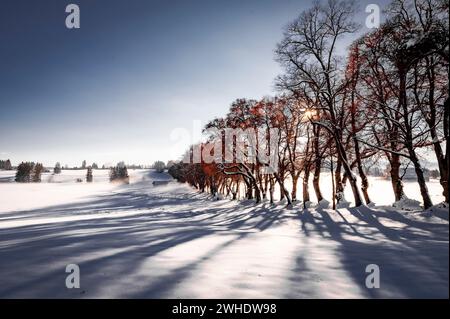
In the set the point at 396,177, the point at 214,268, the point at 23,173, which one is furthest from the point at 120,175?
the point at 214,268

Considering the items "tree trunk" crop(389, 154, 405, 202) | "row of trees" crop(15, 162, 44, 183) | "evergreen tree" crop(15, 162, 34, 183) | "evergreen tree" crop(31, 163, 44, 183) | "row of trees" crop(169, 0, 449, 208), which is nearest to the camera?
"row of trees" crop(169, 0, 449, 208)

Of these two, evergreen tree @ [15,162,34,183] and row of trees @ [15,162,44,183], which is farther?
row of trees @ [15,162,44,183]

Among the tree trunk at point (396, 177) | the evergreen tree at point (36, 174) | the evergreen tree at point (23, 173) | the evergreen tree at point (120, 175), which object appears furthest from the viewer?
the evergreen tree at point (120, 175)

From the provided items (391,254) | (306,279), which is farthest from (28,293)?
(391,254)

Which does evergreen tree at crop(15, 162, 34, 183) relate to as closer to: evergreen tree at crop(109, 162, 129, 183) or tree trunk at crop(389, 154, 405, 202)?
evergreen tree at crop(109, 162, 129, 183)

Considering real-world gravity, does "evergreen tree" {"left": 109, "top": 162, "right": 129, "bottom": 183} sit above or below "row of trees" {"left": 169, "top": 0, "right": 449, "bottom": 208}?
below

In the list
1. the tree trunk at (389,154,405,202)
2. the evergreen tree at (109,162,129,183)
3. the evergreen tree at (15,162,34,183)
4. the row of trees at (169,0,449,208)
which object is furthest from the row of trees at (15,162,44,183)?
the tree trunk at (389,154,405,202)

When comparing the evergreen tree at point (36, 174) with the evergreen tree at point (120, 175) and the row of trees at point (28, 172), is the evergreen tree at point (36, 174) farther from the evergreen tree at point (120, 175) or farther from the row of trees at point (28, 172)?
the evergreen tree at point (120, 175)

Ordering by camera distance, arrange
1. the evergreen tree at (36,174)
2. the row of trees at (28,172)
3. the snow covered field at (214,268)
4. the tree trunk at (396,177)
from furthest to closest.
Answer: the evergreen tree at (36,174) → the row of trees at (28,172) → the tree trunk at (396,177) → the snow covered field at (214,268)

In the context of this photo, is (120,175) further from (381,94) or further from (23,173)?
(381,94)

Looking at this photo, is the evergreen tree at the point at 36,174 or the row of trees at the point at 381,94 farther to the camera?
the evergreen tree at the point at 36,174

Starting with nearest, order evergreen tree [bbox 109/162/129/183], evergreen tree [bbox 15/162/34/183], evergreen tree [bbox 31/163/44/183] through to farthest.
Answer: evergreen tree [bbox 15/162/34/183], evergreen tree [bbox 31/163/44/183], evergreen tree [bbox 109/162/129/183]

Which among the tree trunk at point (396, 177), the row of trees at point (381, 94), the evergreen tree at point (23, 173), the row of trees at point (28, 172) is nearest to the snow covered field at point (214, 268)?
the row of trees at point (381, 94)

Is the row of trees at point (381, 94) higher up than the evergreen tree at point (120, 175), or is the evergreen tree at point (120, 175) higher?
the row of trees at point (381, 94)
